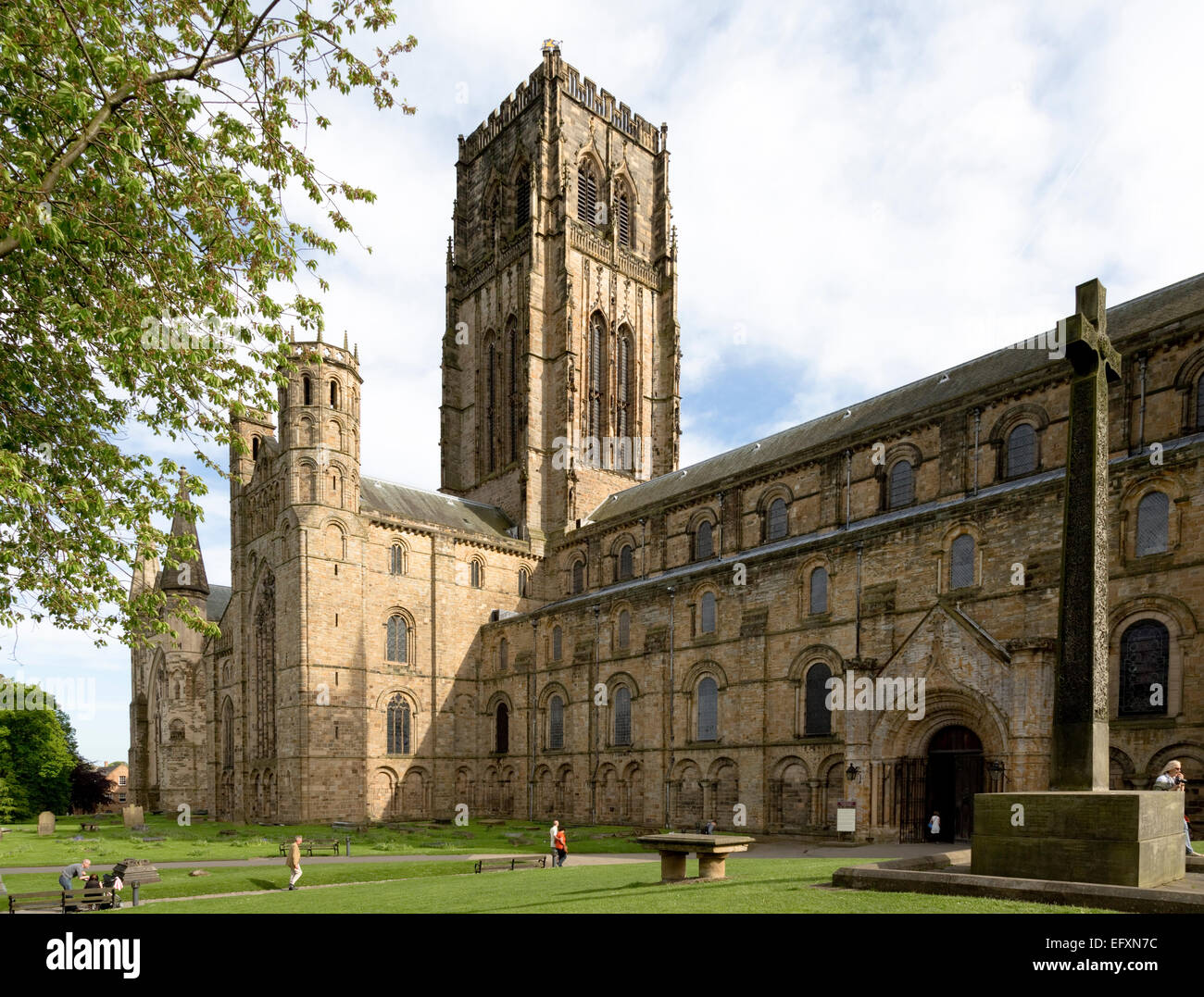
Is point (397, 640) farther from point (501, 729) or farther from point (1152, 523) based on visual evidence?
point (1152, 523)

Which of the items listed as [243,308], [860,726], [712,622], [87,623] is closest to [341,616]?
[712,622]

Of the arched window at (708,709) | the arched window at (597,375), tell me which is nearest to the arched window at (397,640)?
the arched window at (708,709)

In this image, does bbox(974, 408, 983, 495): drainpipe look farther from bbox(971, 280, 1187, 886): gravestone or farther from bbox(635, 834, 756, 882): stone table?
bbox(635, 834, 756, 882): stone table

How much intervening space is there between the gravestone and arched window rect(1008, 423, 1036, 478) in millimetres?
21465

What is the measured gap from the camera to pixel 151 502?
513 inches

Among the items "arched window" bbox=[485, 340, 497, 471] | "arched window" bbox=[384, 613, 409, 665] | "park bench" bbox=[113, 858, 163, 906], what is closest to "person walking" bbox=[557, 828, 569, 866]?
"park bench" bbox=[113, 858, 163, 906]

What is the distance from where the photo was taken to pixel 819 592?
3372 cm

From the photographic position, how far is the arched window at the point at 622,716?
4088 cm

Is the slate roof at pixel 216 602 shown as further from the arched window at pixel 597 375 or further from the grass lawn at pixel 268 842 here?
the arched window at pixel 597 375

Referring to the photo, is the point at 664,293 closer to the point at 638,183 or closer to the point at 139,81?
the point at 638,183

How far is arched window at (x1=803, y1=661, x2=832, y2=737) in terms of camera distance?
3180cm

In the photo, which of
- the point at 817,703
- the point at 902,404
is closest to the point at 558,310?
the point at 902,404

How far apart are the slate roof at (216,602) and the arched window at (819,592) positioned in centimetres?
5530

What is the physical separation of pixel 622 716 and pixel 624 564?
10.1 meters
